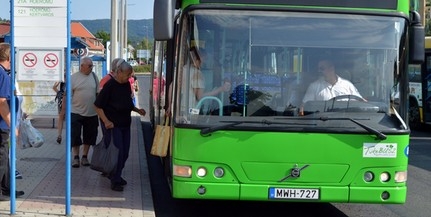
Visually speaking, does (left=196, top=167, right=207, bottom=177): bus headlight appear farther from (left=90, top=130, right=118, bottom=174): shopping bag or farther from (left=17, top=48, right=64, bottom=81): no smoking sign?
(left=90, top=130, right=118, bottom=174): shopping bag

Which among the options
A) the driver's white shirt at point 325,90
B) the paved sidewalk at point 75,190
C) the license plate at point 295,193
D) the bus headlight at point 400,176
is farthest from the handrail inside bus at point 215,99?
the bus headlight at point 400,176

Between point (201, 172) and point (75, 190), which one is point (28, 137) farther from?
point (201, 172)

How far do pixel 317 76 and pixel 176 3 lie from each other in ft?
5.70

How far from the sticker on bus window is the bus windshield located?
20 centimetres

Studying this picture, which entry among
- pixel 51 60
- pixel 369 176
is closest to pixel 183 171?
pixel 51 60

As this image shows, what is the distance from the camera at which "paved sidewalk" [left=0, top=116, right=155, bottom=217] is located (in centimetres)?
755

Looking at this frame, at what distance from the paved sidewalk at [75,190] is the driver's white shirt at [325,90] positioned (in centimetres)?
223

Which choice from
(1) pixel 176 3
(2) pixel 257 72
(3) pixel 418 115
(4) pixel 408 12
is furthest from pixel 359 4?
(3) pixel 418 115

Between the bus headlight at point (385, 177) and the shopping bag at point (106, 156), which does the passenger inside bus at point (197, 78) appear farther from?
the shopping bag at point (106, 156)

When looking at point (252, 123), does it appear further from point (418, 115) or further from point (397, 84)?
point (418, 115)

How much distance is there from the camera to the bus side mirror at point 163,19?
6.74 meters

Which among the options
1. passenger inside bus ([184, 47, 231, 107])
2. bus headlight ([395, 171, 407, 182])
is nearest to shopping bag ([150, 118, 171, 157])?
passenger inside bus ([184, 47, 231, 107])

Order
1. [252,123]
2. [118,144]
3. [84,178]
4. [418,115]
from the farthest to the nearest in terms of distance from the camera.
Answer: [418,115], [84,178], [118,144], [252,123]

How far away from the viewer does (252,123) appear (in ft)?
22.7
